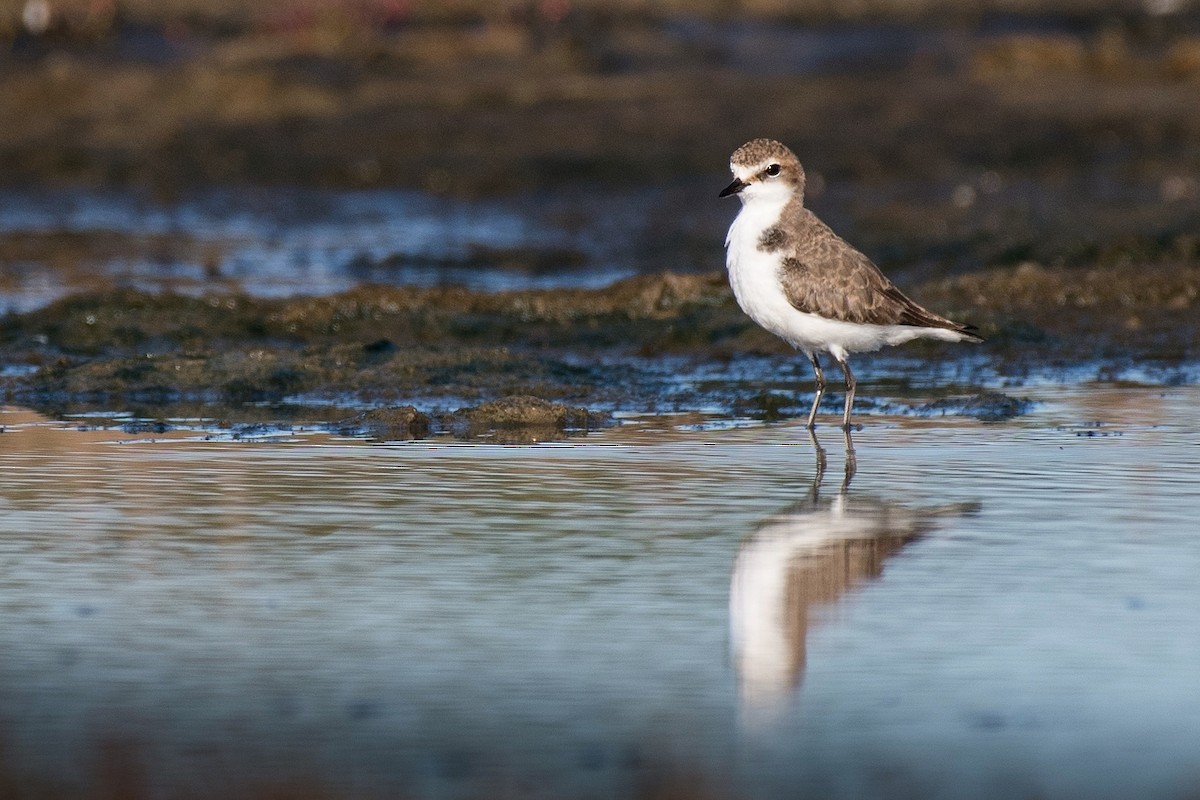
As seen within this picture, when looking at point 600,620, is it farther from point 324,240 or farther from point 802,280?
point 324,240

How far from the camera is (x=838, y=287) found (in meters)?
9.05

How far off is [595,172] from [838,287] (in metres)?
10.7

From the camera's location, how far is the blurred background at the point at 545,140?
16.0m

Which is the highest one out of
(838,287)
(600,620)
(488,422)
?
(838,287)

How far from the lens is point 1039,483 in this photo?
7.24 m

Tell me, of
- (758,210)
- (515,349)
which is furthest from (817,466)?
(515,349)

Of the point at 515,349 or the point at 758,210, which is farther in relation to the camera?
the point at 515,349

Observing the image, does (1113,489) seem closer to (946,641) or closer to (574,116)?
(946,641)

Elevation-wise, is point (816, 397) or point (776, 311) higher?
point (776, 311)

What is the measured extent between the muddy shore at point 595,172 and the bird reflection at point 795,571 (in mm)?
2417

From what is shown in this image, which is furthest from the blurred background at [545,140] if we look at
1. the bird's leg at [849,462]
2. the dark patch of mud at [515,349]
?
the bird's leg at [849,462]

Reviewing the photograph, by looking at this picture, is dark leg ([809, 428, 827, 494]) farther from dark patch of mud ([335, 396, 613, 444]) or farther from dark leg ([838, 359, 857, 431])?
dark patch of mud ([335, 396, 613, 444])

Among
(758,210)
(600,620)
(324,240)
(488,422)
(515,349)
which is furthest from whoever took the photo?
(324,240)

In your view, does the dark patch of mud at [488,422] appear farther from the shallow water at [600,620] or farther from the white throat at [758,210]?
the white throat at [758,210]
